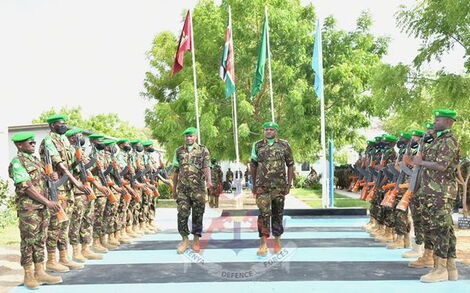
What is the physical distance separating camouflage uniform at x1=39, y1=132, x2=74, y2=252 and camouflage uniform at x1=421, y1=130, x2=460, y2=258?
4608mm

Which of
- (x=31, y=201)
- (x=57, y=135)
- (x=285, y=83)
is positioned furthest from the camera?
(x=285, y=83)

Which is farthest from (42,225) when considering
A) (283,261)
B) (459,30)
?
(459,30)

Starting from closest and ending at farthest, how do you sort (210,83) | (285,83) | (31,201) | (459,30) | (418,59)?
(31,201), (459,30), (418,59), (285,83), (210,83)

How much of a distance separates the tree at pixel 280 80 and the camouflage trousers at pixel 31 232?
1617 centimetres

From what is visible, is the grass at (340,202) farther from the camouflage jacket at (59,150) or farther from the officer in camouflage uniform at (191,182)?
the camouflage jacket at (59,150)

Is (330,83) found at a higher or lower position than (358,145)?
higher

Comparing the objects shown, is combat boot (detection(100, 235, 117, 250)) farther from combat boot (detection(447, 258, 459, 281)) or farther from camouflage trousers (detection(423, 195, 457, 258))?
combat boot (detection(447, 258, 459, 281))

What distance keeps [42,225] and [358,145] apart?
21110 millimetres

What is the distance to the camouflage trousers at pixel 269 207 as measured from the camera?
809 centimetres

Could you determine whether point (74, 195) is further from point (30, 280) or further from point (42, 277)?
point (30, 280)

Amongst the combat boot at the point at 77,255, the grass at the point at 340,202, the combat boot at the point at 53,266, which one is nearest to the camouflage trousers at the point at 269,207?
the combat boot at the point at 77,255

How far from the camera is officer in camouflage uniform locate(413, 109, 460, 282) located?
6.21 meters

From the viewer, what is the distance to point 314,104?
2312 cm

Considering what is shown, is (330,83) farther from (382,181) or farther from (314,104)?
(382,181)
